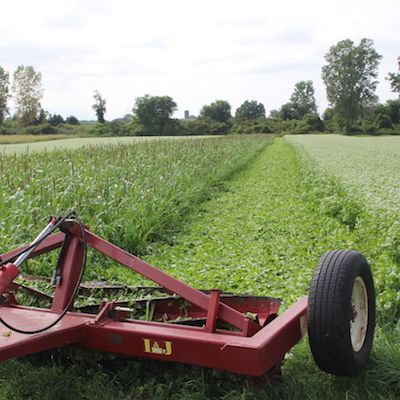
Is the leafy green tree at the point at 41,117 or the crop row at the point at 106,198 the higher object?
the leafy green tree at the point at 41,117

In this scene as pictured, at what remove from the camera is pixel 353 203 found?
798 centimetres

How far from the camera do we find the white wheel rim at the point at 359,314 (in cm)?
303

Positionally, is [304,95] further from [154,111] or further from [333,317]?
[333,317]

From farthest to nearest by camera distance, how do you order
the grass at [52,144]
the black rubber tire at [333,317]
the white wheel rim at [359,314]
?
the grass at [52,144] → the white wheel rim at [359,314] → the black rubber tire at [333,317]

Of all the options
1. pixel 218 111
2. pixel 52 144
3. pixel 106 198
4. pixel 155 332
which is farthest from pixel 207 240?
pixel 218 111

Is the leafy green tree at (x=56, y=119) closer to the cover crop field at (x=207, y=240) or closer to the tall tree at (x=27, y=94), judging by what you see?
the tall tree at (x=27, y=94)

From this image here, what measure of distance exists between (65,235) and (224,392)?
50.5 inches

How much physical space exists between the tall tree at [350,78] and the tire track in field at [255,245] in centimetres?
7351

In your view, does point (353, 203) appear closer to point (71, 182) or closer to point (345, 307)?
point (71, 182)

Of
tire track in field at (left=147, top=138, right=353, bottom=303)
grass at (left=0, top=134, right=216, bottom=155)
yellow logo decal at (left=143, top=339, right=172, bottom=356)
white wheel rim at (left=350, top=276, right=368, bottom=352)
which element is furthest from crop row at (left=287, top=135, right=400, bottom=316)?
Answer: grass at (left=0, top=134, right=216, bottom=155)

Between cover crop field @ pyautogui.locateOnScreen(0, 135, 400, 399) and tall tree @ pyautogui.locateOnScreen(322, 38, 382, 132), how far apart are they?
7208 centimetres

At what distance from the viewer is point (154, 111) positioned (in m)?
82.8

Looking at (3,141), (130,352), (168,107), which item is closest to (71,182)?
(130,352)

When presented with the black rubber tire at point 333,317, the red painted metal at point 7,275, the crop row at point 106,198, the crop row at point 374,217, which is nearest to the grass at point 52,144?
the crop row at point 106,198
